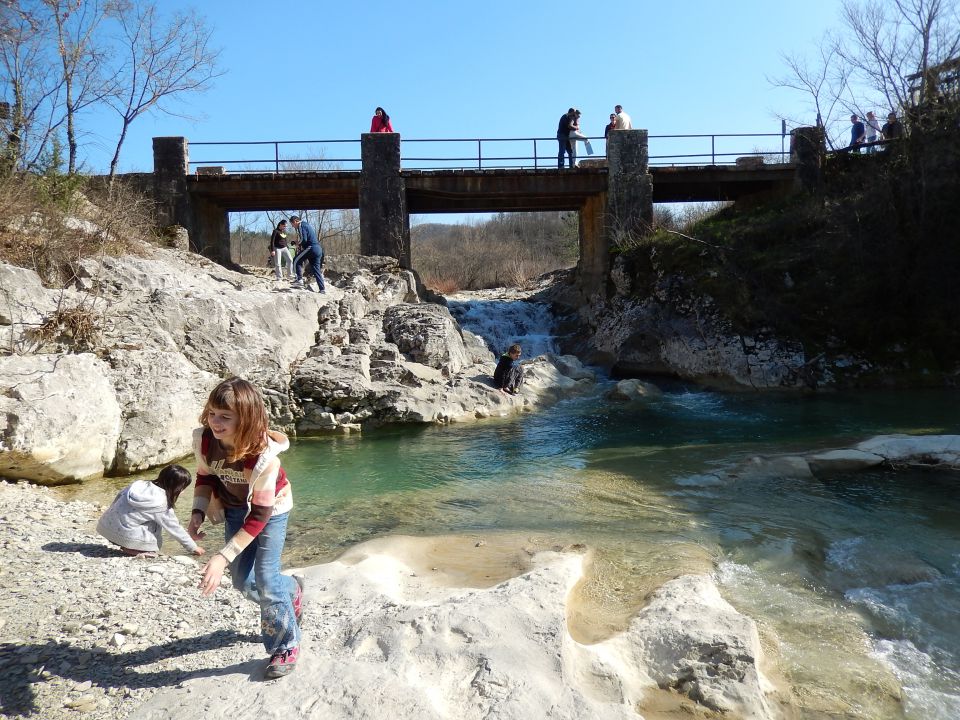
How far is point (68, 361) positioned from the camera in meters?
7.55

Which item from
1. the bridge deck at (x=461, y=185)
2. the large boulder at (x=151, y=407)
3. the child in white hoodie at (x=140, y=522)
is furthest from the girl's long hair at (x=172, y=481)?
the bridge deck at (x=461, y=185)

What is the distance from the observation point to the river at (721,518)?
157 inches

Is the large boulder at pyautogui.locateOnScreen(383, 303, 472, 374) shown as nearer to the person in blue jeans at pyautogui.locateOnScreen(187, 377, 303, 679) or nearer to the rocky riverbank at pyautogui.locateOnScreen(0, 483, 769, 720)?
the rocky riverbank at pyautogui.locateOnScreen(0, 483, 769, 720)

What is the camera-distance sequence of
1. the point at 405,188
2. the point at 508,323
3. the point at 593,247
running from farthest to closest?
the point at 593,247
the point at 508,323
the point at 405,188

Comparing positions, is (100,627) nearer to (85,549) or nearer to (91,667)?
(91,667)

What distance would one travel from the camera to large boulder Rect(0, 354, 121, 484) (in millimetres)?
6598

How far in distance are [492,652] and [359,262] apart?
1426 centimetres

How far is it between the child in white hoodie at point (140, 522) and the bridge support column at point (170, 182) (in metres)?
14.2

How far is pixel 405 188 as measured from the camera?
18.0 meters

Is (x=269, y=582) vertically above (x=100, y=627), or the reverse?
(x=269, y=582)

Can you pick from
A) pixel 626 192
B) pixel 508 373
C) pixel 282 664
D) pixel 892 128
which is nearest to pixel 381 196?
pixel 626 192

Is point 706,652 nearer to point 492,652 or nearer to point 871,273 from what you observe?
point 492,652

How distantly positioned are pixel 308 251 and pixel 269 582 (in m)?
11.4

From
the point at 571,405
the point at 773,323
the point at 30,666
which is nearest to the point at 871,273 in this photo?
the point at 773,323
